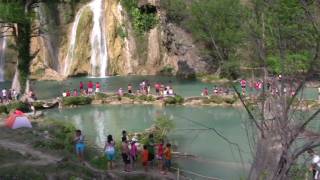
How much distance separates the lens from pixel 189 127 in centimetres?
2722

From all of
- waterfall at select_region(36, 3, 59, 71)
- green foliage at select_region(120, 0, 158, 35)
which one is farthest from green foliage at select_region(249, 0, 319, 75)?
waterfall at select_region(36, 3, 59, 71)

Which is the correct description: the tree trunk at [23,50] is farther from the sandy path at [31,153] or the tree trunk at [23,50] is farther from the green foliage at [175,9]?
the green foliage at [175,9]

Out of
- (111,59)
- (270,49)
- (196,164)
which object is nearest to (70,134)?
(196,164)

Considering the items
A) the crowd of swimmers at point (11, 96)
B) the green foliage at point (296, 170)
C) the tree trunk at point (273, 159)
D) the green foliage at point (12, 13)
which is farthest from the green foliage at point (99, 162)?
the green foliage at point (12, 13)

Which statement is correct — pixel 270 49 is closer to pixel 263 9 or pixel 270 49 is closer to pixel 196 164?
pixel 263 9

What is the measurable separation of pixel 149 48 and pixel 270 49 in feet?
A: 156

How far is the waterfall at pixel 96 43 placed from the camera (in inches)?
2080

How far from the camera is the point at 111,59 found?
5312 centimetres

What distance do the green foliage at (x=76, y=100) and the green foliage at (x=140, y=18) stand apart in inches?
749

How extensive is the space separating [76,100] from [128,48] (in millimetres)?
19493

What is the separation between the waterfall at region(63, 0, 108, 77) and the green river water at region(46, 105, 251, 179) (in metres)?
18.2

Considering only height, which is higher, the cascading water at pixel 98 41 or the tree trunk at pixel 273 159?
the cascading water at pixel 98 41

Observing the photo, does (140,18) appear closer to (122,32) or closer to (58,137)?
(122,32)

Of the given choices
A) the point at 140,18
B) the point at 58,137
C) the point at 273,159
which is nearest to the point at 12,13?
the point at 58,137
